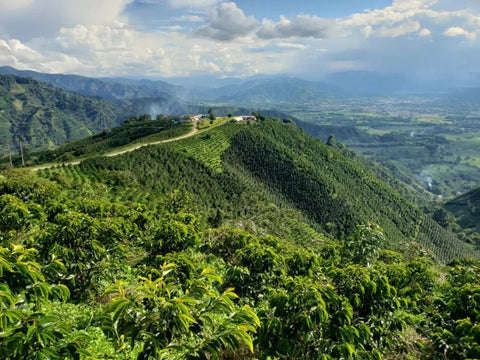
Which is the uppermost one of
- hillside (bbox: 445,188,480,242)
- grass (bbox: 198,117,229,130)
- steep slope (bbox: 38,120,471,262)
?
grass (bbox: 198,117,229,130)

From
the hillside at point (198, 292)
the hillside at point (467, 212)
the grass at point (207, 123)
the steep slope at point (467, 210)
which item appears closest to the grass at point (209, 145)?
the grass at point (207, 123)

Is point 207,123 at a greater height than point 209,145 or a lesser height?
greater

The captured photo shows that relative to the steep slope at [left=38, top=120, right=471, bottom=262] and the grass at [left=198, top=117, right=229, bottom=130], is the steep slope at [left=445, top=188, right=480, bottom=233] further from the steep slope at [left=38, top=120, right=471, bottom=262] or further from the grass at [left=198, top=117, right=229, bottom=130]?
the grass at [left=198, top=117, right=229, bottom=130]

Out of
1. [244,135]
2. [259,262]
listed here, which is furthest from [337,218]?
[259,262]

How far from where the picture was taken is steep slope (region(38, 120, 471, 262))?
51.2 metres

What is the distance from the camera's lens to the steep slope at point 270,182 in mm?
51250

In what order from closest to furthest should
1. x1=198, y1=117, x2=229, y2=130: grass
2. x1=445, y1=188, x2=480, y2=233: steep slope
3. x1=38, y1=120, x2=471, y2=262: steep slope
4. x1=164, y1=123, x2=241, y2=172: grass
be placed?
x1=38, y1=120, x2=471, y2=262: steep slope, x1=164, y1=123, x2=241, y2=172: grass, x1=198, y1=117, x2=229, y2=130: grass, x1=445, y1=188, x2=480, y2=233: steep slope

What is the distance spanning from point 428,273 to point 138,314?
1349 cm

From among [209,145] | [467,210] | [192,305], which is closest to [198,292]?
[192,305]

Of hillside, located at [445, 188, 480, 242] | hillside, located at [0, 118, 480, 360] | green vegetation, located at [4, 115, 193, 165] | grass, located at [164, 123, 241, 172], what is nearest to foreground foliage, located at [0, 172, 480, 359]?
hillside, located at [0, 118, 480, 360]

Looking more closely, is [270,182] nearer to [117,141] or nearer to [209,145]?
[209,145]

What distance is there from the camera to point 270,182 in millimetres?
83500

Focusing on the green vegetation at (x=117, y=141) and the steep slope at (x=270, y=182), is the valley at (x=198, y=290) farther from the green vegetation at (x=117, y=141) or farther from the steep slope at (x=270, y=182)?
the green vegetation at (x=117, y=141)

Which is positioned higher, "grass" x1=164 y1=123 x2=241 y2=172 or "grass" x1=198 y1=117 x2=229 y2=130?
"grass" x1=198 y1=117 x2=229 y2=130
